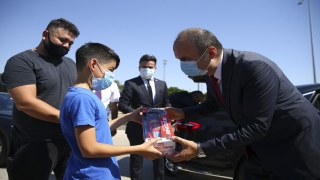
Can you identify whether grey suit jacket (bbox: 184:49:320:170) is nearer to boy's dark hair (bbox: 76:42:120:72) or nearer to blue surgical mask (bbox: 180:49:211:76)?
blue surgical mask (bbox: 180:49:211:76)

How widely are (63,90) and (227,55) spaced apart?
1.42 meters

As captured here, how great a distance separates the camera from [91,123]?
1493 millimetres

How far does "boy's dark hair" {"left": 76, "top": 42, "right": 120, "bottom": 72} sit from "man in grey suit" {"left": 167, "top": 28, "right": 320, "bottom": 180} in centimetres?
52

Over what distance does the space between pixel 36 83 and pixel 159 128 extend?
3.48 ft

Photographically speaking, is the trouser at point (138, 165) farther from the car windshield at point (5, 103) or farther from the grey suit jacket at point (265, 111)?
the car windshield at point (5, 103)

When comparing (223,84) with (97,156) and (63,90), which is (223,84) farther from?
(63,90)

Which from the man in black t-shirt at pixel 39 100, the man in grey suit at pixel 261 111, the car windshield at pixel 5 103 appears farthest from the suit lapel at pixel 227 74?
the car windshield at pixel 5 103

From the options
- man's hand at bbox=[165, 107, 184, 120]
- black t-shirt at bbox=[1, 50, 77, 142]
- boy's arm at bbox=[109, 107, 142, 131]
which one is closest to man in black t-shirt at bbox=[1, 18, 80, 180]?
black t-shirt at bbox=[1, 50, 77, 142]

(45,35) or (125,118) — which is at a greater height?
(45,35)

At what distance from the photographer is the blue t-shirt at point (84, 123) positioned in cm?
149

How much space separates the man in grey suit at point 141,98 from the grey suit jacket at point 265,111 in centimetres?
184

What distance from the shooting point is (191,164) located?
3723mm

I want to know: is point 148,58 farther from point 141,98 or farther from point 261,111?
point 261,111

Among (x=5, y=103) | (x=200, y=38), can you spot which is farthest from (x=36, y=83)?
(x=5, y=103)
